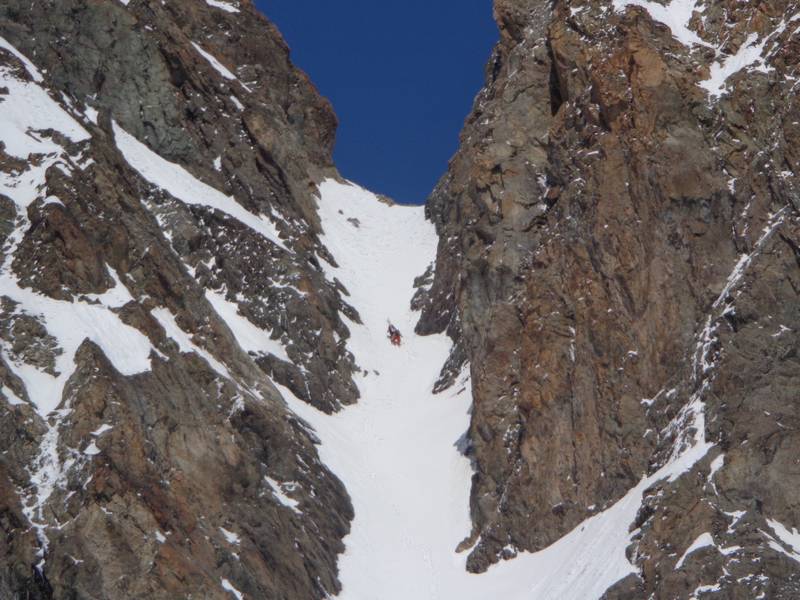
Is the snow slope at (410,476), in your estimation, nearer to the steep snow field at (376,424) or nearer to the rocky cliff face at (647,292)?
the steep snow field at (376,424)

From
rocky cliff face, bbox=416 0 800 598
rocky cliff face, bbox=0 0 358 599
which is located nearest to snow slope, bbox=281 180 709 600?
rocky cliff face, bbox=416 0 800 598

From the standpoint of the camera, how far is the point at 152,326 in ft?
134

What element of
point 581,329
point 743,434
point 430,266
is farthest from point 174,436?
point 430,266

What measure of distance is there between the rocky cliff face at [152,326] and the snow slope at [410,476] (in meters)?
1.13

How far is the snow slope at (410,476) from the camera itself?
36750 mm

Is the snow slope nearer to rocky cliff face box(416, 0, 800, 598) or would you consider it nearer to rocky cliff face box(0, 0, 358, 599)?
rocky cliff face box(416, 0, 800, 598)

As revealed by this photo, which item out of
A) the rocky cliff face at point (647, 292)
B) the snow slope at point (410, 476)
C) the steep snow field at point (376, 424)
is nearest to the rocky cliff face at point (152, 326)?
the steep snow field at point (376, 424)

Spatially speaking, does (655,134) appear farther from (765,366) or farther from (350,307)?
(350,307)

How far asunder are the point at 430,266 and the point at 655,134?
27.3 metres

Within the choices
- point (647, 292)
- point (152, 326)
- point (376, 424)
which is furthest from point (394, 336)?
point (647, 292)

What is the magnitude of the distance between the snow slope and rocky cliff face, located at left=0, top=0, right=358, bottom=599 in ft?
3.72

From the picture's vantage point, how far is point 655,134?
41031 millimetres

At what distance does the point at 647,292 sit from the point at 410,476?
1129 centimetres

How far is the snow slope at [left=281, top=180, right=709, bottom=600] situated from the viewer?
121ft
